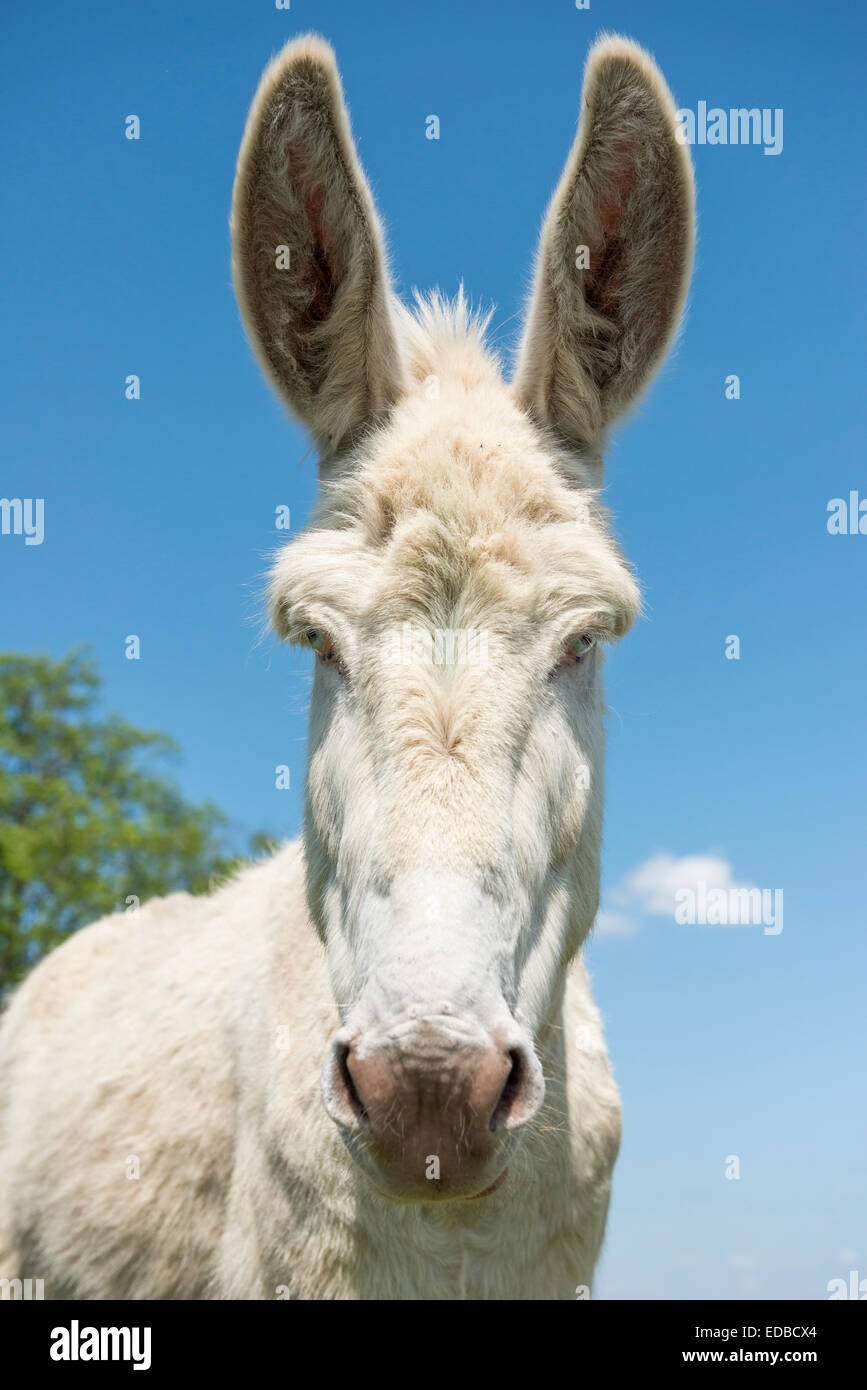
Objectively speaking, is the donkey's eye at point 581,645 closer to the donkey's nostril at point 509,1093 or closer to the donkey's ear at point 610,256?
the donkey's ear at point 610,256

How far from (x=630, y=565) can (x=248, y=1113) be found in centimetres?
262

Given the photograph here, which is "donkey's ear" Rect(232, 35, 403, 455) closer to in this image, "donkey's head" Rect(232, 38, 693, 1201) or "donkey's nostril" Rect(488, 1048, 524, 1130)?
"donkey's head" Rect(232, 38, 693, 1201)

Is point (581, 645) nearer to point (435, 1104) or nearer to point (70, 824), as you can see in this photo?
point (435, 1104)

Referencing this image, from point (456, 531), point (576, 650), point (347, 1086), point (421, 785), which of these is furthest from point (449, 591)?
point (347, 1086)

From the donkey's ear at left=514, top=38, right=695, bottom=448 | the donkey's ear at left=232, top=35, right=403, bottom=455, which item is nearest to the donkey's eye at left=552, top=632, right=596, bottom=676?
the donkey's ear at left=514, top=38, right=695, bottom=448

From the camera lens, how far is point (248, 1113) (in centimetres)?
414

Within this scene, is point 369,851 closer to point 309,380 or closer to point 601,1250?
point 309,380

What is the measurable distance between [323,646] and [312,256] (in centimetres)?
161

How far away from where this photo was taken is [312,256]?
391cm

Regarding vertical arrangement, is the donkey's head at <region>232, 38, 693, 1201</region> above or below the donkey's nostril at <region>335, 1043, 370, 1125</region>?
above

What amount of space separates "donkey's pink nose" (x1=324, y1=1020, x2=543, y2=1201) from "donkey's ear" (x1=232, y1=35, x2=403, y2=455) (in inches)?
93.2

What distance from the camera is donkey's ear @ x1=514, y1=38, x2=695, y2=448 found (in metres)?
3.56

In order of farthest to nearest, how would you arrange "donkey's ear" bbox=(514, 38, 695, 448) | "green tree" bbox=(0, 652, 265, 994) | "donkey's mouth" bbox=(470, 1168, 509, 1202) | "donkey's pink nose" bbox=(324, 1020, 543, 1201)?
1. "green tree" bbox=(0, 652, 265, 994)
2. "donkey's ear" bbox=(514, 38, 695, 448)
3. "donkey's mouth" bbox=(470, 1168, 509, 1202)
4. "donkey's pink nose" bbox=(324, 1020, 543, 1201)
